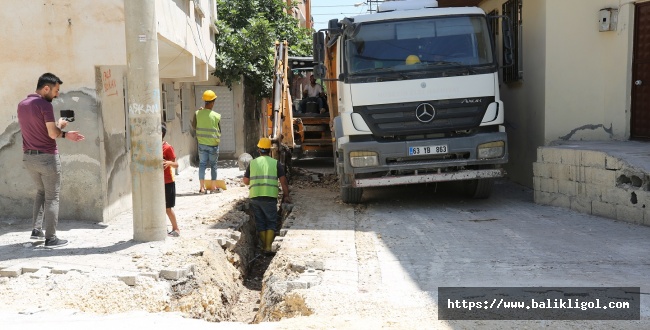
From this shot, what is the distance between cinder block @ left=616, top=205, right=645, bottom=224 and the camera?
8.48m

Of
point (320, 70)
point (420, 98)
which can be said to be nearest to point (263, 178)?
point (320, 70)

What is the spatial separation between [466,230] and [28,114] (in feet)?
17.1

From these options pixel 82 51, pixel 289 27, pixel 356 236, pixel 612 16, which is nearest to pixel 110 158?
pixel 82 51

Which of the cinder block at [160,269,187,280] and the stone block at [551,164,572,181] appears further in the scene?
the stone block at [551,164,572,181]

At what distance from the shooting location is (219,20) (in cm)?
2092

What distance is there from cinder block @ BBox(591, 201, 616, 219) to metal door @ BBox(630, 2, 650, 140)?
2.02 m

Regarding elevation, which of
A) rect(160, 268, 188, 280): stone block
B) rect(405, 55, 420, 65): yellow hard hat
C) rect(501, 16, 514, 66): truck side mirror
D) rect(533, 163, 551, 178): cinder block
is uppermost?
rect(501, 16, 514, 66): truck side mirror

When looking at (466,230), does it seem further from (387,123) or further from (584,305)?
(584,305)

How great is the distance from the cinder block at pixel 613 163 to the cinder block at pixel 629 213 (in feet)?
1.66

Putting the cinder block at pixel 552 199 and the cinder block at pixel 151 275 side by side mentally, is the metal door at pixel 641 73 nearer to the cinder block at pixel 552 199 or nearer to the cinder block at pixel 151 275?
the cinder block at pixel 552 199

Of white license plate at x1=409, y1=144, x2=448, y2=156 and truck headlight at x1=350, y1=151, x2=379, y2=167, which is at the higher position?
white license plate at x1=409, y1=144, x2=448, y2=156

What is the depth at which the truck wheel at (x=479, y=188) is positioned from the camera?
34.6 ft

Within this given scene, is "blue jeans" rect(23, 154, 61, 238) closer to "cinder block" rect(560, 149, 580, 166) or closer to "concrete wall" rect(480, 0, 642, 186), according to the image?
"cinder block" rect(560, 149, 580, 166)

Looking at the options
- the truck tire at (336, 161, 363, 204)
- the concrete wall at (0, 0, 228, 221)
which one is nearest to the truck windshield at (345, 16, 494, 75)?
the truck tire at (336, 161, 363, 204)
